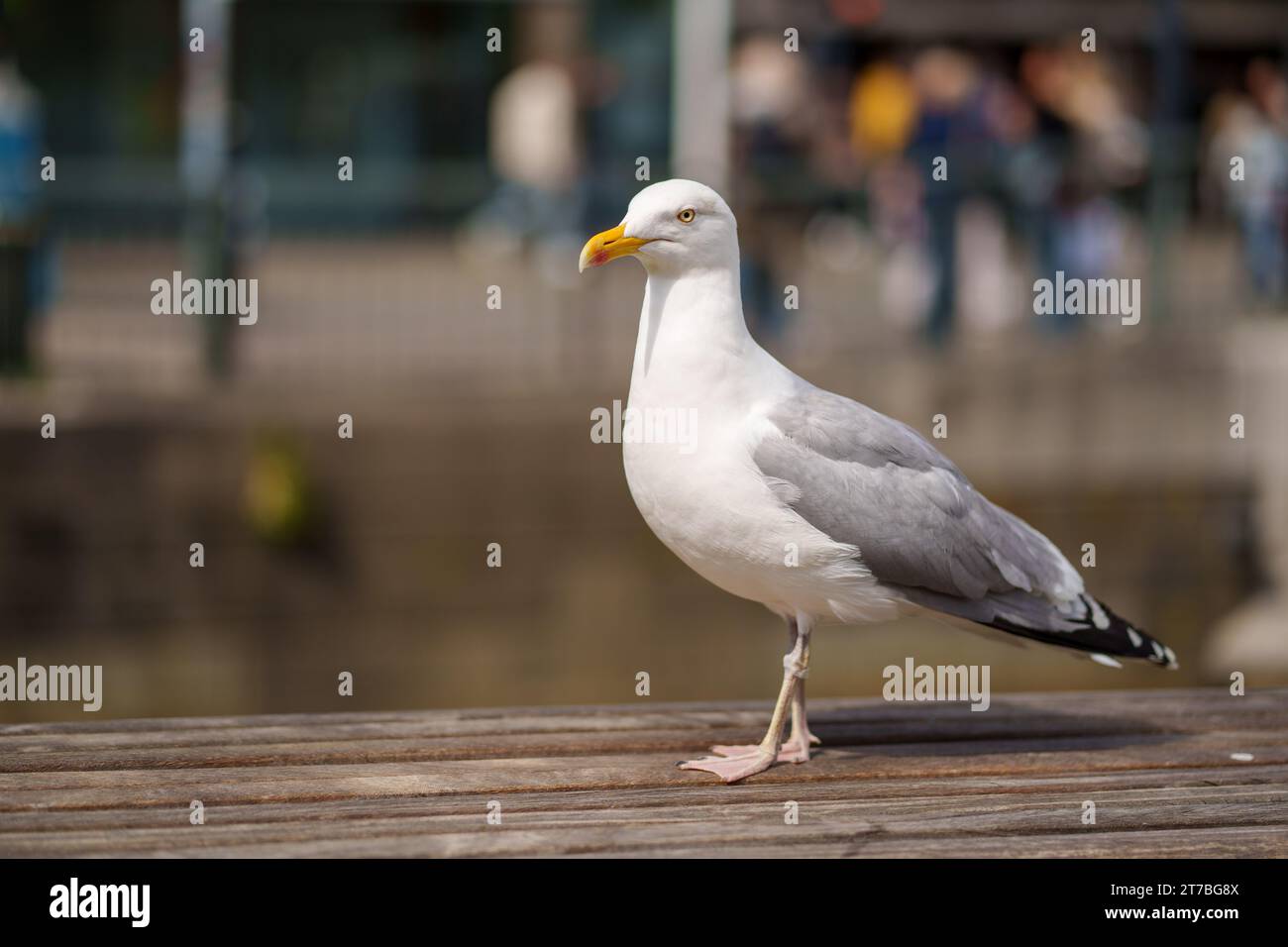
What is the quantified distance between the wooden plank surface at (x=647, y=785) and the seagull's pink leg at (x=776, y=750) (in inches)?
2.0

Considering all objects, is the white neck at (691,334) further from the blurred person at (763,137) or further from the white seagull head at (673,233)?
the blurred person at (763,137)

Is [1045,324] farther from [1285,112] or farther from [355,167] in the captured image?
[355,167]

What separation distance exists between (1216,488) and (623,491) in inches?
172

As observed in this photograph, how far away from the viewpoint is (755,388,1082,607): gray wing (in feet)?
15.6

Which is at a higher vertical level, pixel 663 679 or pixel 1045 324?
pixel 1045 324

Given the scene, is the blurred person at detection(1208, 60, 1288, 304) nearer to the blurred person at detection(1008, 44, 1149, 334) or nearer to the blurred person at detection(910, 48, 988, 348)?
the blurred person at detection(1008, 44, 1149, 334)

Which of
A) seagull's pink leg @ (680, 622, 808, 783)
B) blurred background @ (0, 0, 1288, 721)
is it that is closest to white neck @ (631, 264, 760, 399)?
seagull's pink leg @ (680, 622, 808, 783)

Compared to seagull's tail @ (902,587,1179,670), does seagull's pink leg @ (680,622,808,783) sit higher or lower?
lower

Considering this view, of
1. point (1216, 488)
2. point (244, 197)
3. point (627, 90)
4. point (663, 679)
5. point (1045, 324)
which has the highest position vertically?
point (627, 90)

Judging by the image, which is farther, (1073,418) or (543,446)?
(1073,418)

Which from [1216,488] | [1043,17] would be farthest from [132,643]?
[1043,17]

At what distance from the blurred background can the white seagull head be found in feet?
20.9

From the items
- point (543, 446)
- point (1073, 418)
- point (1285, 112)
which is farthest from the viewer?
point (1285, 112)

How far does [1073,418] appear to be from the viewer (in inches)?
487
